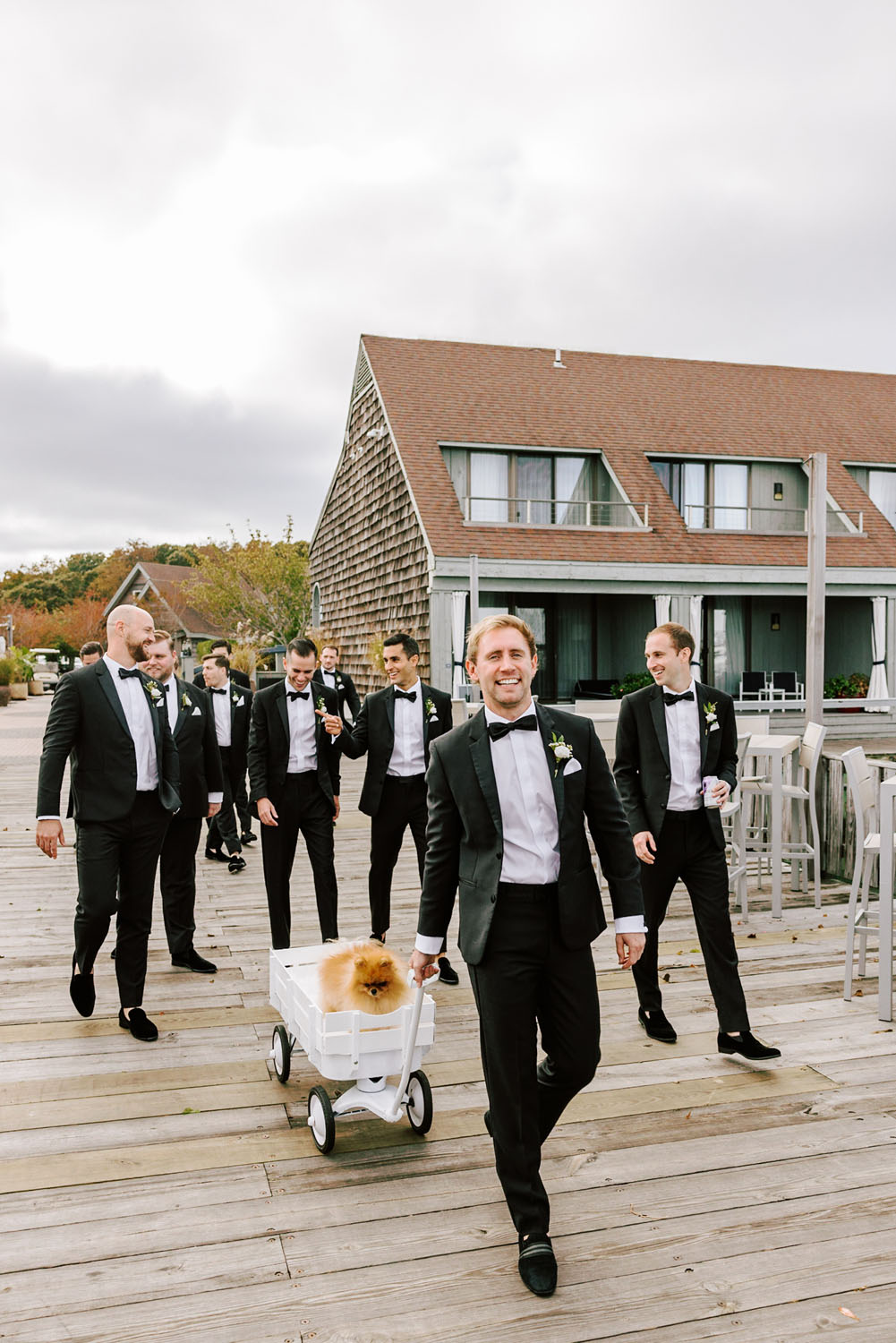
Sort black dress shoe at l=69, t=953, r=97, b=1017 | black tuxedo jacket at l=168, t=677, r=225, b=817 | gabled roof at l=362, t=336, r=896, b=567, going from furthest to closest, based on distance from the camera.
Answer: gabled roof at l=362, t=336, r=896, b=567 → black tuxedo jacket at l=168, t=677, r=225, b=817 → black dress shoe at l=69, t=953, r=97, b=1017

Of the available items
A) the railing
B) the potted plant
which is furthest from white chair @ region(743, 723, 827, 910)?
the potted plant

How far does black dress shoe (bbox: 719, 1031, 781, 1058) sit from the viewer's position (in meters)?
4.71

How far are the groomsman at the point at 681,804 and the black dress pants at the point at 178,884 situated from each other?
9.36ft

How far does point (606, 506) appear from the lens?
21.7 m

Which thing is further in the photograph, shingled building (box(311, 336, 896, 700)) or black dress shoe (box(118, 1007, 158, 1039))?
shingled building (box(311, 336, 896, 700))

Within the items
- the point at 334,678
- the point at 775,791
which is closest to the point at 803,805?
the point at 775,791

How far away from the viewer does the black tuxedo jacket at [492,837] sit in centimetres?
308

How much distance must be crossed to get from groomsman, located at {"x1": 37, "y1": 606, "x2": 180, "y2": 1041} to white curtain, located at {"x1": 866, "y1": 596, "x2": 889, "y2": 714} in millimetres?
18726

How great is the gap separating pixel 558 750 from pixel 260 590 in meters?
A: 32.9

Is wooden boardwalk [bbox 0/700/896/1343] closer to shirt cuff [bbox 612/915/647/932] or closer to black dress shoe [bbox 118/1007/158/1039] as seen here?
black dress shoe [bbox 118/1007/158/1039]

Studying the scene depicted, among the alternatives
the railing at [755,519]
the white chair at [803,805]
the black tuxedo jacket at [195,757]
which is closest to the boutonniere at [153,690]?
the black tuxedo jacket at [195,757]

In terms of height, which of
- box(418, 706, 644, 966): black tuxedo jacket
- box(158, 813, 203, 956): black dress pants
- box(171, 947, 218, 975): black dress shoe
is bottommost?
box(171, 947, 218, 975): black dress shoe

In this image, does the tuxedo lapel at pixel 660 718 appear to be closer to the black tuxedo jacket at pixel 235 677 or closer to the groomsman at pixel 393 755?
the groomsman at pixel 393 755

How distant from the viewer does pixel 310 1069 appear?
186 inches
